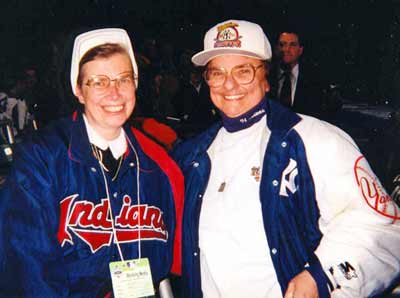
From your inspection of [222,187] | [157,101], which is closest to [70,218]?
[222,187]

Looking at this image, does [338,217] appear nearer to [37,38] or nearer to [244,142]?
[244,142]

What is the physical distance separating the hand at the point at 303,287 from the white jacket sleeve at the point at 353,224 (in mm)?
90

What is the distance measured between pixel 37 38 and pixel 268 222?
16.0m

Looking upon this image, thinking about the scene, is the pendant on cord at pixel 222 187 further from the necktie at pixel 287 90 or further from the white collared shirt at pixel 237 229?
the necktie at pixel 287 90

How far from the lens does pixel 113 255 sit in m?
2.39

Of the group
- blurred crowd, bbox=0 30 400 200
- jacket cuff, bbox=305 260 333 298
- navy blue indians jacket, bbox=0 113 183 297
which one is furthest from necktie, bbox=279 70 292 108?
jacket cuff, bbox=305 260 333 298

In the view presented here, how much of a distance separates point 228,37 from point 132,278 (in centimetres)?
138

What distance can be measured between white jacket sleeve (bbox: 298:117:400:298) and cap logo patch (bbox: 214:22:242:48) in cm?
75

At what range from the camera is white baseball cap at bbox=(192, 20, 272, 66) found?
256 centimetres

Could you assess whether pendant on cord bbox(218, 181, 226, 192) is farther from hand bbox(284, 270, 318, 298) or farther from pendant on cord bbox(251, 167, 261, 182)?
hand bbox(284, 270, 318, 298)

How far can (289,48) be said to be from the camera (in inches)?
221

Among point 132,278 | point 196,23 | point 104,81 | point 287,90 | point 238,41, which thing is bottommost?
point 132,278

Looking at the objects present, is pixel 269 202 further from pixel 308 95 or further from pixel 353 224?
pixel 308 95

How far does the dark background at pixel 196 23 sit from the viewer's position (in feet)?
41.2
